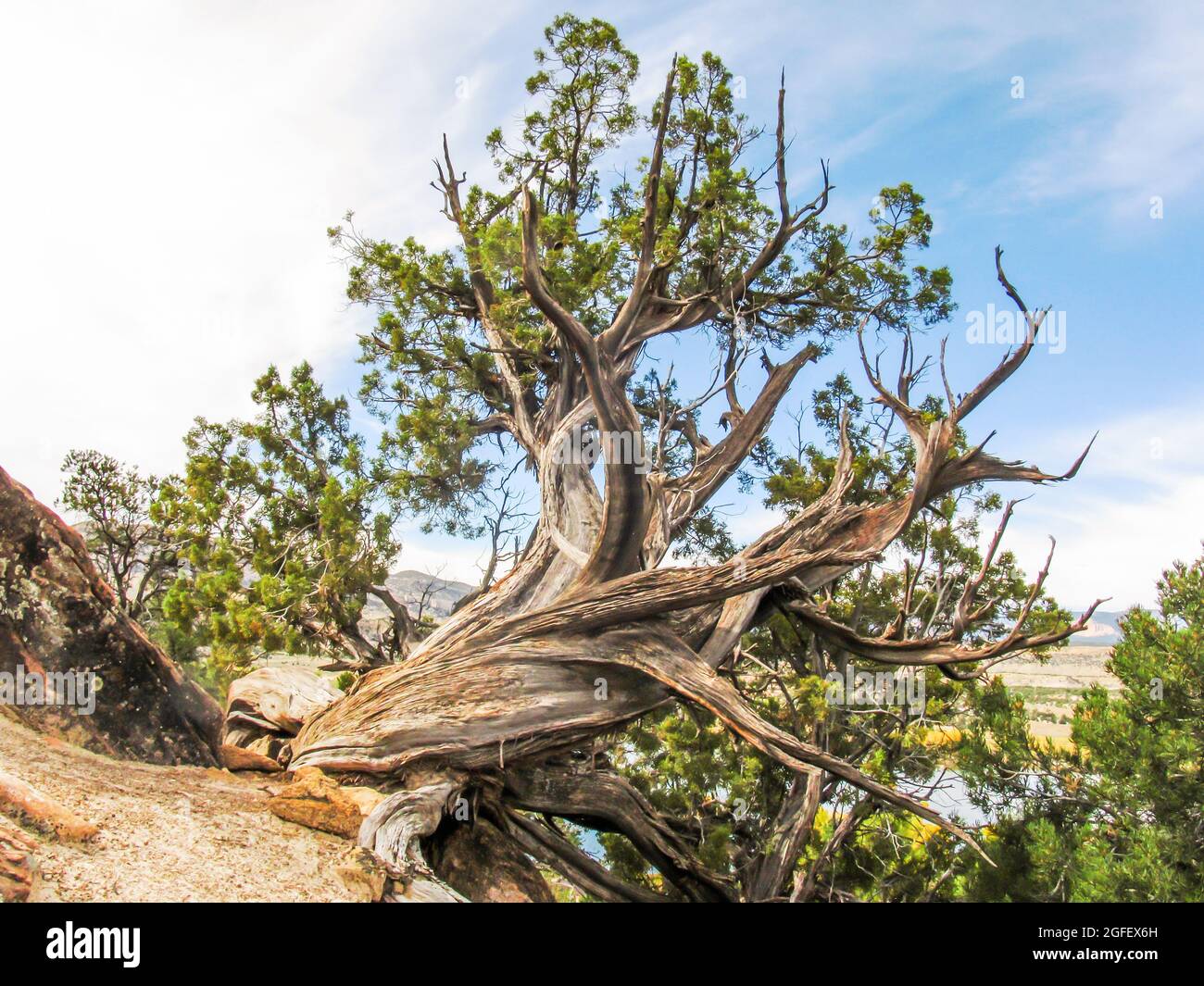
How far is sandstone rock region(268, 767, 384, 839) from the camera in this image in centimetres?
582

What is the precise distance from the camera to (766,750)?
22.5 feet

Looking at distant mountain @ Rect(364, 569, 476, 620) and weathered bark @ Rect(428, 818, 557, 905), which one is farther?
distant mountain @ Rect(364, 569, 476, 620)

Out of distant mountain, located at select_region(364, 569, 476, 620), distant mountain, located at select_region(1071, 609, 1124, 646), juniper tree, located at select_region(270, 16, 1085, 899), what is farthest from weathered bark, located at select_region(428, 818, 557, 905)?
distant mountain, located at select_region(1071, 609, 1124, 646)

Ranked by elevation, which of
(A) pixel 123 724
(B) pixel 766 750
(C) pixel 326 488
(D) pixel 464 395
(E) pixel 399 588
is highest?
(D) pixel 464 395

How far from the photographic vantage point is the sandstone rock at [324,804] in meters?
5.82

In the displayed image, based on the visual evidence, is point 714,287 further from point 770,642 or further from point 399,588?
point 399,588

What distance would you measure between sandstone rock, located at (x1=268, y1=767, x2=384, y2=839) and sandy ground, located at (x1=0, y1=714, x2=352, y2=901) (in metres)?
0.11

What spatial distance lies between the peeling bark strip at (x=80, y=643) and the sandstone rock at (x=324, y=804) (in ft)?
4.69

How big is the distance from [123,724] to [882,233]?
10305 mm

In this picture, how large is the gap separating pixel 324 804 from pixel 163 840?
138cm

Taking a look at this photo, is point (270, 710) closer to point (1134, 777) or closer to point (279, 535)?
point (279, 535)

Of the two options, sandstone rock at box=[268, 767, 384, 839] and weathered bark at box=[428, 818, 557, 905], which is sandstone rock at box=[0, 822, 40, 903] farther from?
weathered bark at box=[428, 818, 557, 905]
